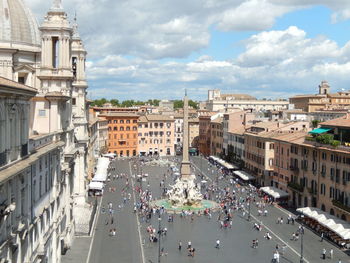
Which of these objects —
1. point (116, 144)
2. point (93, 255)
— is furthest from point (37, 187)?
point (116, 144)

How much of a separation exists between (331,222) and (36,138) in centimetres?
2920

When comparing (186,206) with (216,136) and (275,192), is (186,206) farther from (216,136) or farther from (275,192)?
(216,136)

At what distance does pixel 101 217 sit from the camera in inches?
2208

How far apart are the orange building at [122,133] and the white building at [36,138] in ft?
254

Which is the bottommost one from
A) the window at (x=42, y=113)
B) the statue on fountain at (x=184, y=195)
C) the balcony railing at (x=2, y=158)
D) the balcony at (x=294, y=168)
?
the statue on fountain at (x=184, y=195)

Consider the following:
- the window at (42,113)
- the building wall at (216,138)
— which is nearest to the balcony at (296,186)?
the window at (42,113)

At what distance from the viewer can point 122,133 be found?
431 ft

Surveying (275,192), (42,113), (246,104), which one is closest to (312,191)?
(275,192)

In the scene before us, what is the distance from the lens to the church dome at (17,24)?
134ft

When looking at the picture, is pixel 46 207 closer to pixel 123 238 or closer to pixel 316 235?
Answer: pixel 123 238

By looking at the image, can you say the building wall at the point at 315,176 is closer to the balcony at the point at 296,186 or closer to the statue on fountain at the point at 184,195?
the balcony at the point at 296,186

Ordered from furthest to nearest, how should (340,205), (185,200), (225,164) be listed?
(225,164) < (185,200) < (340,205)

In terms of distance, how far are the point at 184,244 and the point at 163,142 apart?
8988cm

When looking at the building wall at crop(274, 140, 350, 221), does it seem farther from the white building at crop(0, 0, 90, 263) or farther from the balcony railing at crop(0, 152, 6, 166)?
the balcony railing at crop(0, 152, 6, 166)
